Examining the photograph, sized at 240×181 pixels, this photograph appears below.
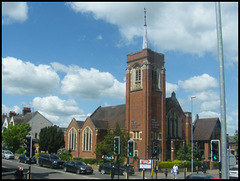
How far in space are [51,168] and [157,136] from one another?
56.0ft

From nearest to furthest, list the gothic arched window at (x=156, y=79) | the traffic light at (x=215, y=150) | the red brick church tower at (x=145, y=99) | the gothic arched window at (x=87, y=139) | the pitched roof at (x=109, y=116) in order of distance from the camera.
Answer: the traffic light at (x=215, y=150), the red brick church tower at (x=145, y=99), the gothic arched window at (x=156, y=79), the gothic arched window at (x=87, y=139), the pitched roof at (x=109, y=116)

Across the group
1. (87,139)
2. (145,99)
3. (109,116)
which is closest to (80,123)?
(87,139)

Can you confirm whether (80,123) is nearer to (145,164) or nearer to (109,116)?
(109,116)

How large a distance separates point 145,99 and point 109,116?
1267 cm

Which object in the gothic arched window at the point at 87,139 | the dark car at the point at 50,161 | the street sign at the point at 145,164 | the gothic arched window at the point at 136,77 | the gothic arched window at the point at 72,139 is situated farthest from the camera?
the gothic arched window at the point at 72,139

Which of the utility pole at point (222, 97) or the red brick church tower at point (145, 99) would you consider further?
the red brick church tower at point (145, 99)

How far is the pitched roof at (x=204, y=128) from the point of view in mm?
50725

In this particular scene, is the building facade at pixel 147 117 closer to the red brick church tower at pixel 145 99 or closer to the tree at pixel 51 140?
the red brick church tower at pixel 145 99

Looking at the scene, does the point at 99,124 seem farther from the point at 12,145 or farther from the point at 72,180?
the point at 72,180

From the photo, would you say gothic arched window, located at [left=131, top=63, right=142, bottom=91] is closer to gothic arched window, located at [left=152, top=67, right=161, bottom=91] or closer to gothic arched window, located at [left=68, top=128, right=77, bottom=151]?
gothic arched window, located at [left=152, top=67, right=161, bottom=91]

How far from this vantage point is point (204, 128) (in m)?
52.8

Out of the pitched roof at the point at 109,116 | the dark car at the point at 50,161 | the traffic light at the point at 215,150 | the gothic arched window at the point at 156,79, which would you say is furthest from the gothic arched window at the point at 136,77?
the traffic light at the point at 215,150

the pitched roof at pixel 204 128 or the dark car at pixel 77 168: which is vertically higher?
the pitched roof at pixel 204 128

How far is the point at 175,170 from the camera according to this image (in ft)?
97.8
